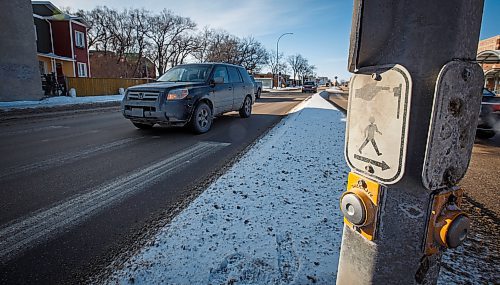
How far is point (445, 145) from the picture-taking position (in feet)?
2.80

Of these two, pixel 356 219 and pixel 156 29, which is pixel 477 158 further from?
pixel 156 29

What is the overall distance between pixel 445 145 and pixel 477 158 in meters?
5.89

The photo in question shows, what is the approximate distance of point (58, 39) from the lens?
95.8 feet

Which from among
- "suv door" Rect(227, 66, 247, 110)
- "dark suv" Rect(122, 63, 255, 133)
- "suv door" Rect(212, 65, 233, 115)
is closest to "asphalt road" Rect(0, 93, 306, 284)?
"dark suv" Rect(122, 63, 255, 133)

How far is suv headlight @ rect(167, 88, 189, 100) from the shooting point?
634cm

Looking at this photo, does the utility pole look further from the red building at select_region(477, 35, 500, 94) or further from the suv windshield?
the red building at select_region(477, 35, 500, 94)

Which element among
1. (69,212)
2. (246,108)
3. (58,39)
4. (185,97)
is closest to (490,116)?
(246,108)

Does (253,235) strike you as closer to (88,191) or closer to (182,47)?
(88,191)

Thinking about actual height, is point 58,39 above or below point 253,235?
above

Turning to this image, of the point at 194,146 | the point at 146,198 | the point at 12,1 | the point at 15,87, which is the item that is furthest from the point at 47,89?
the point at 146,198

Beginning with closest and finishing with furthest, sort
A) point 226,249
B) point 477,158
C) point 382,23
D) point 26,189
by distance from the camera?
point 382,23
point 226,249
point 26,189
point 477,158

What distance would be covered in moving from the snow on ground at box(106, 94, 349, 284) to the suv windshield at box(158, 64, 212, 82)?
14.0 ft

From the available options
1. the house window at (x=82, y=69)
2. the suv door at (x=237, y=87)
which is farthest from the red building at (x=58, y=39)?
the suv door at (x=237, y=87)

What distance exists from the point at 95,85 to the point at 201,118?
69.5ft
